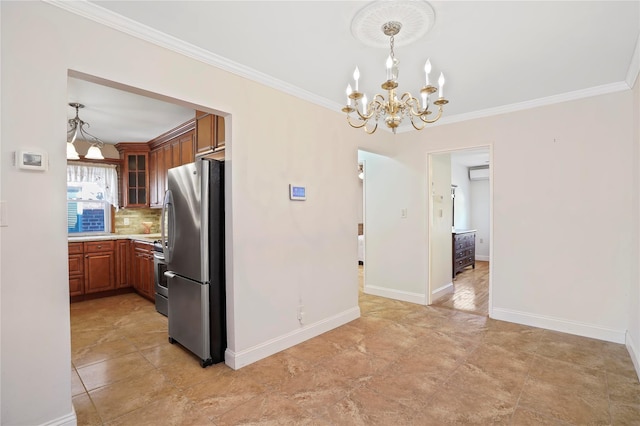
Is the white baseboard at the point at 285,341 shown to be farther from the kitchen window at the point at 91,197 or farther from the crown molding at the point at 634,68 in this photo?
the kitchen window at the point at 91,197

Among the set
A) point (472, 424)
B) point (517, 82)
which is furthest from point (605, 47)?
point (472, 424)

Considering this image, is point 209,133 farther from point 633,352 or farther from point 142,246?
point 633,352

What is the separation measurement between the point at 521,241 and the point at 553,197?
571 millimetres

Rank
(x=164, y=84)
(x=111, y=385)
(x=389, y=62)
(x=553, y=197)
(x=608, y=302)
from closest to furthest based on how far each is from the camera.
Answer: (x=389, y=62)
(x=164, y=84)
(x=111, y=385)
(x=608, y=302)
(x=553, y=197)

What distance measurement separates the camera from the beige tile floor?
201 centimetres

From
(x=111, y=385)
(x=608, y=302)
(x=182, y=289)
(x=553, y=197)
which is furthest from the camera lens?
(x=553, y=197)

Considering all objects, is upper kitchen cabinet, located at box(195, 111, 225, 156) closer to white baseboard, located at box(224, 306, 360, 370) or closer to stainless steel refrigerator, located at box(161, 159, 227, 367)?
stainless steel refrigerator, located at box(161, 159, 227, 367)

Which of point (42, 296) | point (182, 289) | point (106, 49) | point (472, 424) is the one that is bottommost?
point (472, 424)

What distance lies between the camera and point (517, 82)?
3006 millimetres

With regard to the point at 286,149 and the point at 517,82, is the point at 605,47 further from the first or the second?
the point at 286,149

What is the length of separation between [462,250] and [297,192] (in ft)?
14.7

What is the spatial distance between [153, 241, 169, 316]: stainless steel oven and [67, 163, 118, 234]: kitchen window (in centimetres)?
234

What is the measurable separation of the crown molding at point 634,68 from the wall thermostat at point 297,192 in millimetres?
2772

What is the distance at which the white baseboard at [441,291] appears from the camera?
4.56 meters
